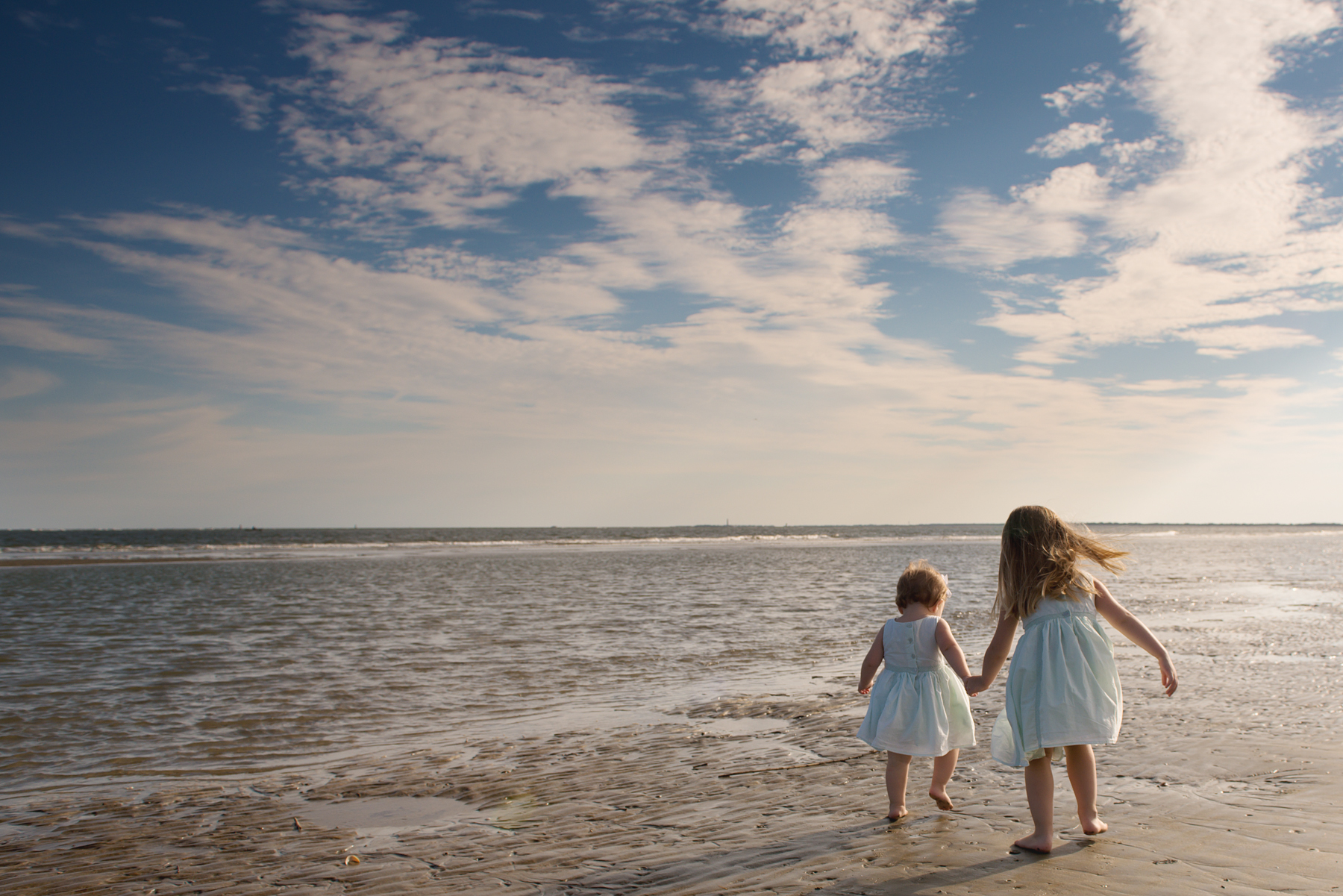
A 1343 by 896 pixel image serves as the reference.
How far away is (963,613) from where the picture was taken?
15.7m

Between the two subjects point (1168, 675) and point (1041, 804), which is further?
point (1168, 675)

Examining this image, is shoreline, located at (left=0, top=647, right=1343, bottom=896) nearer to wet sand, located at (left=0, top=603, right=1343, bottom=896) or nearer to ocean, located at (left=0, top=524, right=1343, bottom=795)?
wet sand, located at (left=0, top=603, right=1343, bottom=896)

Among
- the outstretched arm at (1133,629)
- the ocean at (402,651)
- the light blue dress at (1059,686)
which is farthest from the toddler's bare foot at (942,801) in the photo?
the ocean at (402,651)

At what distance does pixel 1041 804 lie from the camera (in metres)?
4.09

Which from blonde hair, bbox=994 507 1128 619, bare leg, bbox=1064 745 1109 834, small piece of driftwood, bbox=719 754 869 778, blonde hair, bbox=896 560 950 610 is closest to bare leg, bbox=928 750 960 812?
bare leg, bbox=1064 745 1109 834

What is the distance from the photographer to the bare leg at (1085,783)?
13.9 feet

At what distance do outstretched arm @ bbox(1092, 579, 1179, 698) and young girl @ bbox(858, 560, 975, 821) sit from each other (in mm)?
833

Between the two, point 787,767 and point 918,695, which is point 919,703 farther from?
point 787,767

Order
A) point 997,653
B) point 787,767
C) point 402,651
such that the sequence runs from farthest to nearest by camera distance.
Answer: point 402,651 < point 787,767 < point 997,653

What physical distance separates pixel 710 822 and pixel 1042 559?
249cm

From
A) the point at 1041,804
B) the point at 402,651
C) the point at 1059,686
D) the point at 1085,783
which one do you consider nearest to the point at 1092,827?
the point at 1085,783

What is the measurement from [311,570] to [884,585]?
20810 millimetres

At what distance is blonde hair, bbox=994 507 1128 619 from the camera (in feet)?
14.1

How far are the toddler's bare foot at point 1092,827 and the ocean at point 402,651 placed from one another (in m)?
2.75
